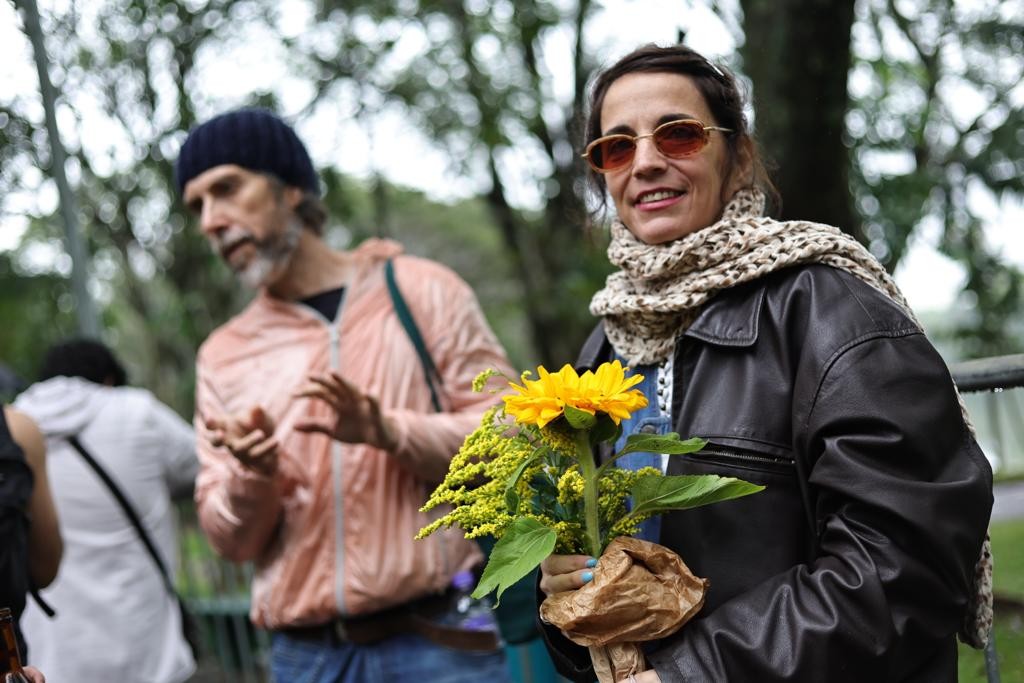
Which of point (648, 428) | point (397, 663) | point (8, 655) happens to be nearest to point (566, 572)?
point (648, 428)

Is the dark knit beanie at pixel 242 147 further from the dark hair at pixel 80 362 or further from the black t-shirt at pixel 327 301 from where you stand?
the dark hair at pixel 80 362

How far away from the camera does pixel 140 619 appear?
4207mm

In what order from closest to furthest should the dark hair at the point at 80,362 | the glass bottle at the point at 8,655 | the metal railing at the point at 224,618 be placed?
1. the glass bottle at the point at 8,655
2. the dark hair at the point at 80,362
3. the metal railing at the point at 224,618

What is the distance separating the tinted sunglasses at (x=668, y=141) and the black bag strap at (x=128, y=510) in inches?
119

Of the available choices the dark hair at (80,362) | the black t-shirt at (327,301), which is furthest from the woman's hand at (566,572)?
the dark hair at (80,362)

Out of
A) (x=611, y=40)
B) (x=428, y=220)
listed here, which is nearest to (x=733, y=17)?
(x=611, y=40)

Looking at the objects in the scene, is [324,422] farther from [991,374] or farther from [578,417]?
[991,374]

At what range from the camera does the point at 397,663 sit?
9.36 ft

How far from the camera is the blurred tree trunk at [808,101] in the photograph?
4.46 metres

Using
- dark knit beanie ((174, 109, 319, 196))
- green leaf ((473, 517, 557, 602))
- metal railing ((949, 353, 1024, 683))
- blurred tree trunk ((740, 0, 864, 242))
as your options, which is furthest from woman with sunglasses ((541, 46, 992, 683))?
blurred tree trunk ((740, 0, 864, 242))

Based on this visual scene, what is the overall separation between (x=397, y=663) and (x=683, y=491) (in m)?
1.56

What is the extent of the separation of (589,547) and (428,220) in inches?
938

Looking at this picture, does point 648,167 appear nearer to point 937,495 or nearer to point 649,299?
→ point 649,299

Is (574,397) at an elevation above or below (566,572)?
above
